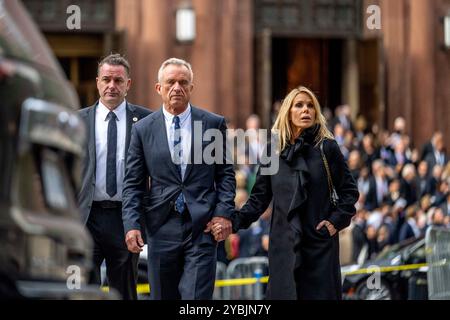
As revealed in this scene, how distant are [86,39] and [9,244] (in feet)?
86.1

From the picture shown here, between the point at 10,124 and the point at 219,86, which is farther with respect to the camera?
the point at 219,86

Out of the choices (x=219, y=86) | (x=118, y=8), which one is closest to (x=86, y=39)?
(x=118, y=8)

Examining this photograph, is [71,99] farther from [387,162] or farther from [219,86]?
[219,86]

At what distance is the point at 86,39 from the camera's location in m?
30.4

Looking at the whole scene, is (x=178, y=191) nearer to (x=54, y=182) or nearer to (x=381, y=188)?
(x=54, y=182)

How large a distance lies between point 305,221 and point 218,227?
2.22ft

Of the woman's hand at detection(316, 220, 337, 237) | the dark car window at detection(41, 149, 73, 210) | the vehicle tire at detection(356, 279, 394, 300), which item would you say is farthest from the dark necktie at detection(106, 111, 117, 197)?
the vehicle tire at detection(356, 279, 394, 300)

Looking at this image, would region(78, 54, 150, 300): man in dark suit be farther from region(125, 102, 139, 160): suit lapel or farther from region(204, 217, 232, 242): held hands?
region(204, 217, 232, 242): held hands

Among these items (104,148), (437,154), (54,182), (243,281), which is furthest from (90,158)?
(437,154)

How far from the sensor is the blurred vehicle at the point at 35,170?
14.6 feet

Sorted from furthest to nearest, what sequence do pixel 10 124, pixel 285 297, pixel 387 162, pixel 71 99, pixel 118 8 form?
pixel 118 8
pixel 387 162
pixel 285 297
pixel 71 99
pixel 10 124

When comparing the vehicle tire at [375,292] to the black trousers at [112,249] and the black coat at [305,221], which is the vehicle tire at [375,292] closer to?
the black coat at [305,221]

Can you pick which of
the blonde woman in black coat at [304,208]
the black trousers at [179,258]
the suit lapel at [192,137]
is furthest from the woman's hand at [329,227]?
the suit lapel at [192,137]

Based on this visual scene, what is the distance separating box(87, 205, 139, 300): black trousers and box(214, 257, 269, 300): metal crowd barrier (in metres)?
7.32
